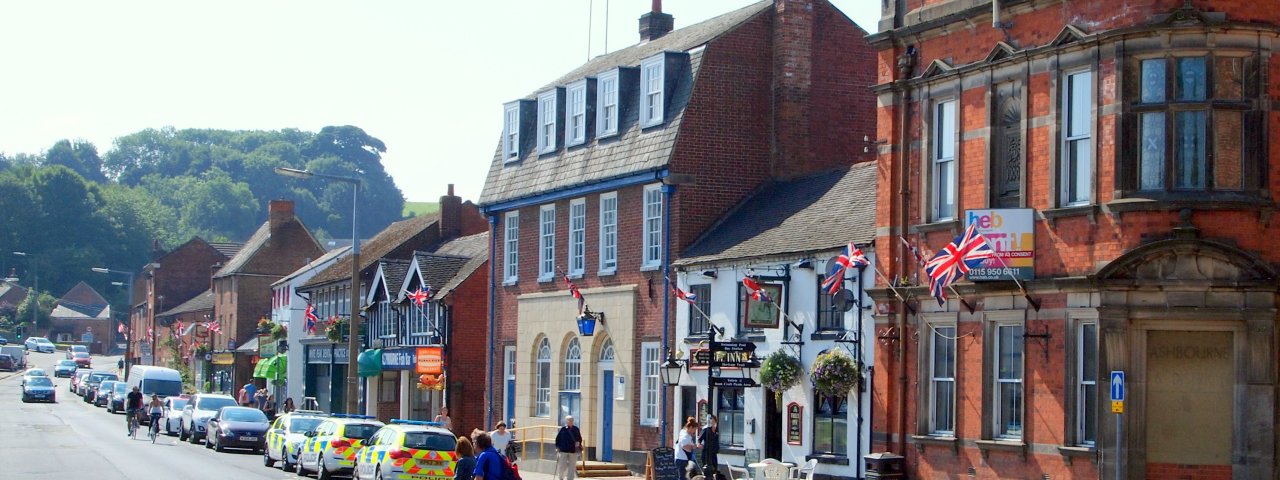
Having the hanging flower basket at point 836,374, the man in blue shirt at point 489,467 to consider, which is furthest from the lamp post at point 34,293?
the man in blue shirt at point 489,467

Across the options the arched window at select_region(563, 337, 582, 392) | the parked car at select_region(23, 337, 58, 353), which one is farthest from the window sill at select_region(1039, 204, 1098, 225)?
the parked car at select_region(23, 337, 58, 353)

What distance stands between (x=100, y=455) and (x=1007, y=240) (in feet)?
81.6

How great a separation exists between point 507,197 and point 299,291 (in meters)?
25.2

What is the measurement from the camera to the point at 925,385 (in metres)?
27.1

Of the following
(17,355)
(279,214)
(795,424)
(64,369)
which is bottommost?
(64,369)

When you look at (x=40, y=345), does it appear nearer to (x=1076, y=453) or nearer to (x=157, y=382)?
(x=157, y=382)

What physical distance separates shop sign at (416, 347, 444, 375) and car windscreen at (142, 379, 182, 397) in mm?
22650

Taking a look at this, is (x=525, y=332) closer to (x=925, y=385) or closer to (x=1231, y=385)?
(x=925, y=385)

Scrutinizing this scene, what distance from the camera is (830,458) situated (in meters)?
30.3

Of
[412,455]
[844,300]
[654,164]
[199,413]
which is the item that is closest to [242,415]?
[199,413]

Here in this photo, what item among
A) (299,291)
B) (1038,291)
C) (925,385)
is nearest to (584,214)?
(925,385)

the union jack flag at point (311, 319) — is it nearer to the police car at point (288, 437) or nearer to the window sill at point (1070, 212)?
the police car at point (288, 437)

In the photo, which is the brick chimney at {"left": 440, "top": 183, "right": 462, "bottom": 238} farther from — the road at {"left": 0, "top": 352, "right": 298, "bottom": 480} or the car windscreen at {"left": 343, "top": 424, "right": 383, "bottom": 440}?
the car windscreen at {"left": 343, "top": 424, "right": 383, "bottom": 440}

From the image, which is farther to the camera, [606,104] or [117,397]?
[117,397]
